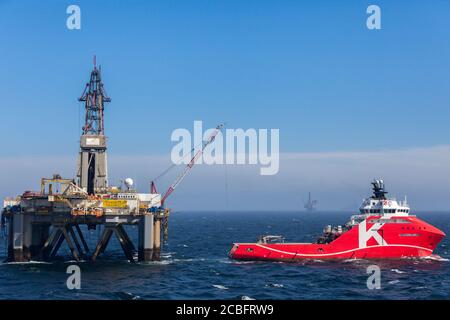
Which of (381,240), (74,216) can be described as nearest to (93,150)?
(74,216)

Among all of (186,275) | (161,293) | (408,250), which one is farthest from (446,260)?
(161,293)

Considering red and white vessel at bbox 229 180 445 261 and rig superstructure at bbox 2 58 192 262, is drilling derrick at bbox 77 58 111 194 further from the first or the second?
red and white vessel at bbox 229 180 445 261

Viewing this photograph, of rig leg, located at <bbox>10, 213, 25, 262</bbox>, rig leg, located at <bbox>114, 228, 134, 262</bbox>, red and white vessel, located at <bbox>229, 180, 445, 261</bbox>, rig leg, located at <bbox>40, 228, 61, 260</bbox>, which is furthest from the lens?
red and white vessel, located at <bbox>229, 180, 445, 261</bbox>

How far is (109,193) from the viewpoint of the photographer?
6688 cm

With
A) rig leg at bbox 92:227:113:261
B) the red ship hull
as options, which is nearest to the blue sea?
rig leg at bbox 92:227:113:261

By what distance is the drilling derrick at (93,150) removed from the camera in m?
71.1

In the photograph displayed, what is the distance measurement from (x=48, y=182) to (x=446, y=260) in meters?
55.3

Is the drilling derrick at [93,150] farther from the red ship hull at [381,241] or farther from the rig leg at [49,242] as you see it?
the red ship hull at [381,241]

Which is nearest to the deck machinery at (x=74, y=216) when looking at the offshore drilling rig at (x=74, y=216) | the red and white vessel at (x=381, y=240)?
the offshore drilling rig at (x=74, y=216)

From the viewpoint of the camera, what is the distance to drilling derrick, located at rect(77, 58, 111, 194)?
2800 inches
